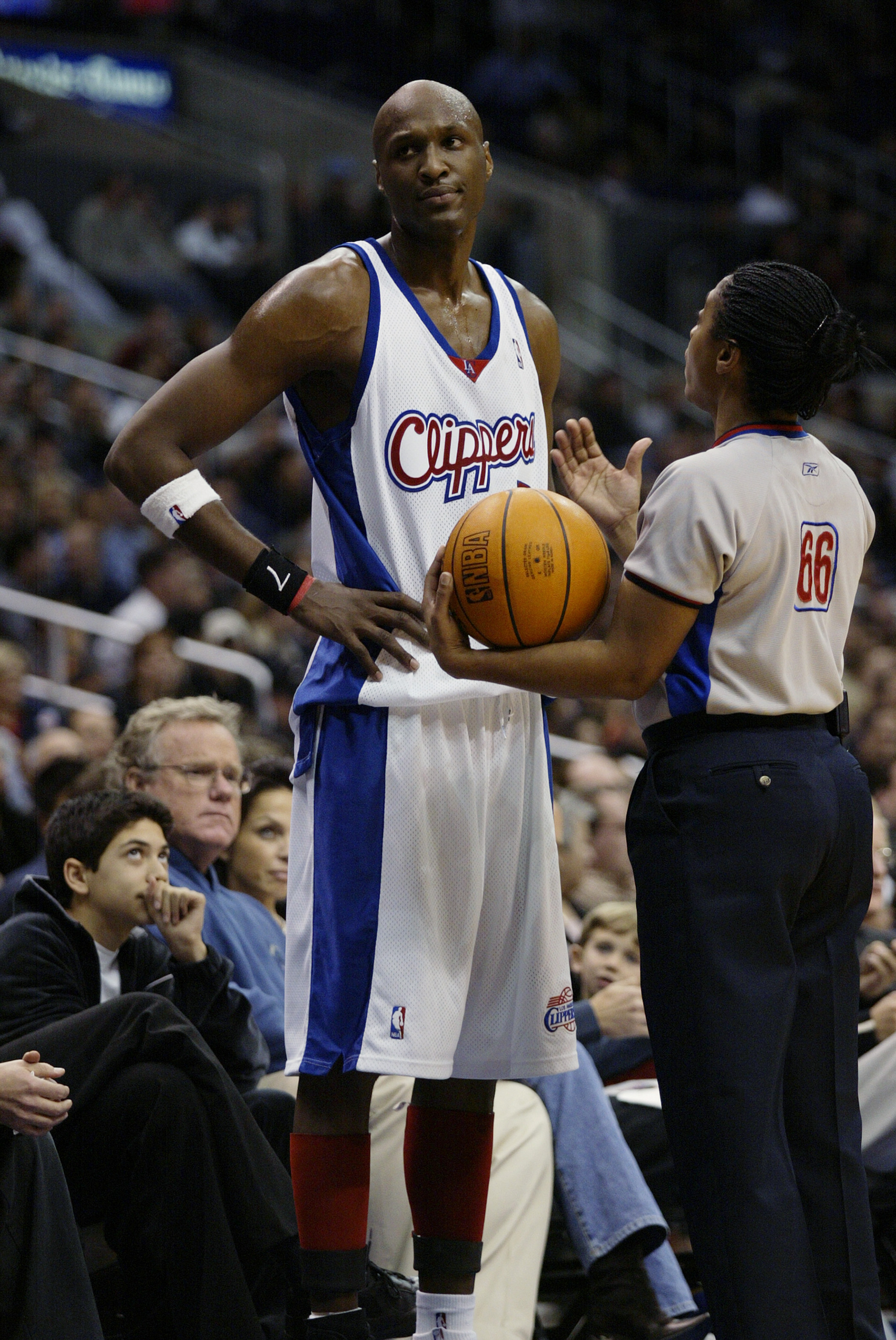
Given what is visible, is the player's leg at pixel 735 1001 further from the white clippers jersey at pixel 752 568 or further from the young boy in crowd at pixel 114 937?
the young boy in crowd at pixel 114 937

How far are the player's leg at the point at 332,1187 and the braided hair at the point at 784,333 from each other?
1.41 metres

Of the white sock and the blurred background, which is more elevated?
the blurred background

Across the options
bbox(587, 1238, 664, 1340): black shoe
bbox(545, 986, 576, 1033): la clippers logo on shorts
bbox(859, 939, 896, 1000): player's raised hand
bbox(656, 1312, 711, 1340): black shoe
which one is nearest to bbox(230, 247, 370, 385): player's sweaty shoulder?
bbox(545, 986, 576, 1033): la clippers logo on shorts

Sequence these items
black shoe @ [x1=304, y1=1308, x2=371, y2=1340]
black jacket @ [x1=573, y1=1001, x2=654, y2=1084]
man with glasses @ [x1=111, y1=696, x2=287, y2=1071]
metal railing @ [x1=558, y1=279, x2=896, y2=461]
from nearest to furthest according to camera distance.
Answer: black shoe @ [x1=304, y1=1308, x2=371, y2=1340] → man with glasses @ [x1=111, y1=696, x2=287, y2=1071] → black jacket @ [x1=573, y1=1001, x2=654, y2=1084] → metal railing @ [x1=558, y1=279, x2=896, y2=461]

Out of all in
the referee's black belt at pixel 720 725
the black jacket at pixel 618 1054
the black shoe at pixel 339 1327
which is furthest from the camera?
the black jacket at pixel 618 1054

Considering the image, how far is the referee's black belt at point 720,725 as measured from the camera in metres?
2.62

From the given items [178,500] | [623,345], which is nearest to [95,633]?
[178,500]

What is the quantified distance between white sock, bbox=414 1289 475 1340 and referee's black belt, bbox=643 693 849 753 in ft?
3.68

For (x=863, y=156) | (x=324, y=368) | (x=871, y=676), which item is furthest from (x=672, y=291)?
(x=324, y=368)

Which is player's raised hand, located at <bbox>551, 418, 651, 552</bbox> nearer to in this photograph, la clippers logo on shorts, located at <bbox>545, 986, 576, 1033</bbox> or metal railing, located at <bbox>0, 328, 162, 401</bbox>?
la clippers logo on shorts, located at <bbox>545, 986, 576, 1033</bbox>

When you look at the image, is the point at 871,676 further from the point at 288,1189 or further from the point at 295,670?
the point at 288,1189

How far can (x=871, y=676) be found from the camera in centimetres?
1004

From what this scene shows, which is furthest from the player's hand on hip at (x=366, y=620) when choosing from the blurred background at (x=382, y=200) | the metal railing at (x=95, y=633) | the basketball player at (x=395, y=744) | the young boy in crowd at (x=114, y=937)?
the blurred background at (x=382, y=200)

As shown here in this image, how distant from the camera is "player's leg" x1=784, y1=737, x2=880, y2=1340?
256 centimetres
